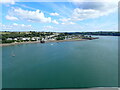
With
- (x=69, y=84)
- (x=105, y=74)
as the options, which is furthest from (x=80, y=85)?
(x=105, y=74)

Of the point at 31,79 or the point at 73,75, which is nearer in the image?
the point at 31,79

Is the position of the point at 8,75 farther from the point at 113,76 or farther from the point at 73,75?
the point at 113,76

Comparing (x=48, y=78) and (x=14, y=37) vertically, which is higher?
(x=14, y=37)

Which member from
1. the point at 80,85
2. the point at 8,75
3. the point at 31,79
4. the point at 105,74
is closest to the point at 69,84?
the point at 80,85

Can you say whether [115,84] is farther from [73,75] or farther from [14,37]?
[14,37]

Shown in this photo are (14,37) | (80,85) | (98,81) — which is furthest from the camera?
(14,37)

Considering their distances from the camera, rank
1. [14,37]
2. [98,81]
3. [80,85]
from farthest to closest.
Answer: [14,37], [98,81], [80,85]

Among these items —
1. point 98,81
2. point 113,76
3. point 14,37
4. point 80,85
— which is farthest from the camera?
point 14,37

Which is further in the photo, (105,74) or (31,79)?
(105,74)

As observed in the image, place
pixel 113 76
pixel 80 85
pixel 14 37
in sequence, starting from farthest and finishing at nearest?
pixel 14 37 → pixel 113 76 → pixel 80 85
